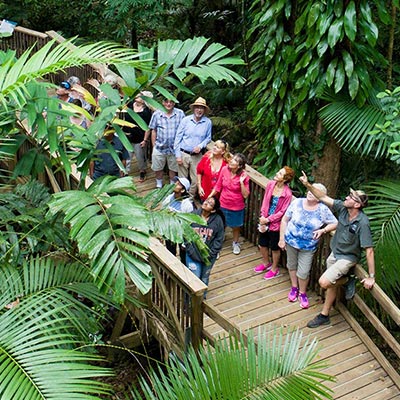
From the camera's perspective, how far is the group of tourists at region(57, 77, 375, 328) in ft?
20.5

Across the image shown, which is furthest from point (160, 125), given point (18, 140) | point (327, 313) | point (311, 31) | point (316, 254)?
point (18, 140)

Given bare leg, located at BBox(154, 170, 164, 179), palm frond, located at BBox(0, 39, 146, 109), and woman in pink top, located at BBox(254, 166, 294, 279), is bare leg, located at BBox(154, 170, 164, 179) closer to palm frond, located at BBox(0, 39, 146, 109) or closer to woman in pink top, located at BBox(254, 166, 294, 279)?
woman in pink top, located at BBox(254, 166, 294, 279)

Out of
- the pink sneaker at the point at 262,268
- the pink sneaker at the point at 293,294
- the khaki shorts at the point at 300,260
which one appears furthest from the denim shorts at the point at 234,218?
the pink sneaker at the point at 293,294

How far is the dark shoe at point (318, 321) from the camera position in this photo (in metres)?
6.57

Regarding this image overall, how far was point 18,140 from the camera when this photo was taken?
4777 millimetres

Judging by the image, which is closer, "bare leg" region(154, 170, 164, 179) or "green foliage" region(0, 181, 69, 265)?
"green foliage" region(0, 181, 69, 265)

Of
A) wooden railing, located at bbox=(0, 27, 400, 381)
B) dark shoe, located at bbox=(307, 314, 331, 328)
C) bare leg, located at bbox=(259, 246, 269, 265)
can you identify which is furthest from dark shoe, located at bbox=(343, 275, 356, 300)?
bare leg, located at bbox=(259, 246, 269, 265)

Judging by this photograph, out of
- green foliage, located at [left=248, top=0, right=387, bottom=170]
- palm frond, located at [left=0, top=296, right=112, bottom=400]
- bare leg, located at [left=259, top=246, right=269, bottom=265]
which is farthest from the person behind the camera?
bare leg, located at [left=259, top=246, right=269, bottom=265]

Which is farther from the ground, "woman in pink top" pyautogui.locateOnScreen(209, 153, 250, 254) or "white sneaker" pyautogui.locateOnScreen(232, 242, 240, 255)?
"woman in pink top" pyautogui.locateOnScreen(209, 153, 250, 254)

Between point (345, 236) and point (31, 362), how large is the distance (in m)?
3.46

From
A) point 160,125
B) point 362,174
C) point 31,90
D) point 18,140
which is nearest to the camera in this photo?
point 31,90

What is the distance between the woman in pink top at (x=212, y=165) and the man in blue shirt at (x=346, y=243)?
1398 millimetres

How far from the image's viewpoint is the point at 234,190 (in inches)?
289

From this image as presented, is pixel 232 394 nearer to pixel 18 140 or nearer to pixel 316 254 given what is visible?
pixel 18 140
